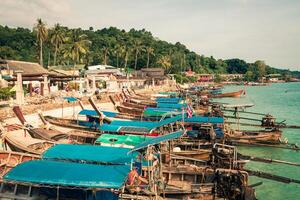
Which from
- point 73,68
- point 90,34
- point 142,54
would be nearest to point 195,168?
point 73,68

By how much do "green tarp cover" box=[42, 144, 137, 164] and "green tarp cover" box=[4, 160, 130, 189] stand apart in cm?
134

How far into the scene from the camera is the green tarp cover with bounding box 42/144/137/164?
13.9 meters

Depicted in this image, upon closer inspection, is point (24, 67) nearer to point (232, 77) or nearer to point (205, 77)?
point (205, 77)

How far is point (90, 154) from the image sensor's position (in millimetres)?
14469

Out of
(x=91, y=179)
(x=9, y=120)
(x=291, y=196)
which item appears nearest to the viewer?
(x=91, y=179)

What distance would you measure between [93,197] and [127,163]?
2295mm

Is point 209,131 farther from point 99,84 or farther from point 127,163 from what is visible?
point 99,84

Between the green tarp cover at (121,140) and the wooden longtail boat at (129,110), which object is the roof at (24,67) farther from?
the green tarp cover at (121,140)

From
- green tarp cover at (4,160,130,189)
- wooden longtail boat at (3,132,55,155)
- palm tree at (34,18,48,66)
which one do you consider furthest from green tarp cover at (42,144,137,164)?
palm tree at (34,18,48,66)

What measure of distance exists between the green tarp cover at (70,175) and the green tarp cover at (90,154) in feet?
4.40

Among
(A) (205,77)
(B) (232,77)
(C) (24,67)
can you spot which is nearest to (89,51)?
(C) (24,67)

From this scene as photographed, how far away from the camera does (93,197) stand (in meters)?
11.7

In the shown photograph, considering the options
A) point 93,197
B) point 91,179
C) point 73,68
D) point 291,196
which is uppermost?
point 73,68

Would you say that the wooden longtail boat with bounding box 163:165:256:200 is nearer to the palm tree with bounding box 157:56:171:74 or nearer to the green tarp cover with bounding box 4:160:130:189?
the green tarp cover with bounding box 4:160:130:189
